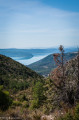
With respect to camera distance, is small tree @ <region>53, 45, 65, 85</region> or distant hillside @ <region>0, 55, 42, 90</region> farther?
distant hillside @ <region>0, 55, 42, 90</region>

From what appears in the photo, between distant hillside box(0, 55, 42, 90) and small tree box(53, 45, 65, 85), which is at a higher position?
small tree box(53, 45, 65, 85)

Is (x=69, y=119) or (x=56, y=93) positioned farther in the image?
(x=56, y=93)

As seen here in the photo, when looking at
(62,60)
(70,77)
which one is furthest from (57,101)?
(62,60)

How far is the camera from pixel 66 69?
8.52 metres

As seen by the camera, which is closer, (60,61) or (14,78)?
(60,61)

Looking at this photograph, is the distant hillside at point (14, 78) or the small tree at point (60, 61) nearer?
the small tree at point (60, 61)

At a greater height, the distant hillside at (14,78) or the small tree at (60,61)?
the small tree at (60,61)

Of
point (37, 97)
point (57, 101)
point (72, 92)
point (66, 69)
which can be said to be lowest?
point (37, 97)

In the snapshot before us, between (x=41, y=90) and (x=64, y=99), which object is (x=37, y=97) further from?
(x=64, y=99)

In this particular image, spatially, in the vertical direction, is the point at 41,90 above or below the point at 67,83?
below

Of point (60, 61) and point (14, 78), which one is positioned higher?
point (60, 61)

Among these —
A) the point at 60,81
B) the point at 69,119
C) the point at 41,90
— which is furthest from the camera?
the point at 41,90

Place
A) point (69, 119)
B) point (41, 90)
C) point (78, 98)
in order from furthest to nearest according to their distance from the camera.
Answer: point (41, 90)
point (78, 98)
point (69, 119)

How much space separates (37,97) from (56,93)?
10.1ft
